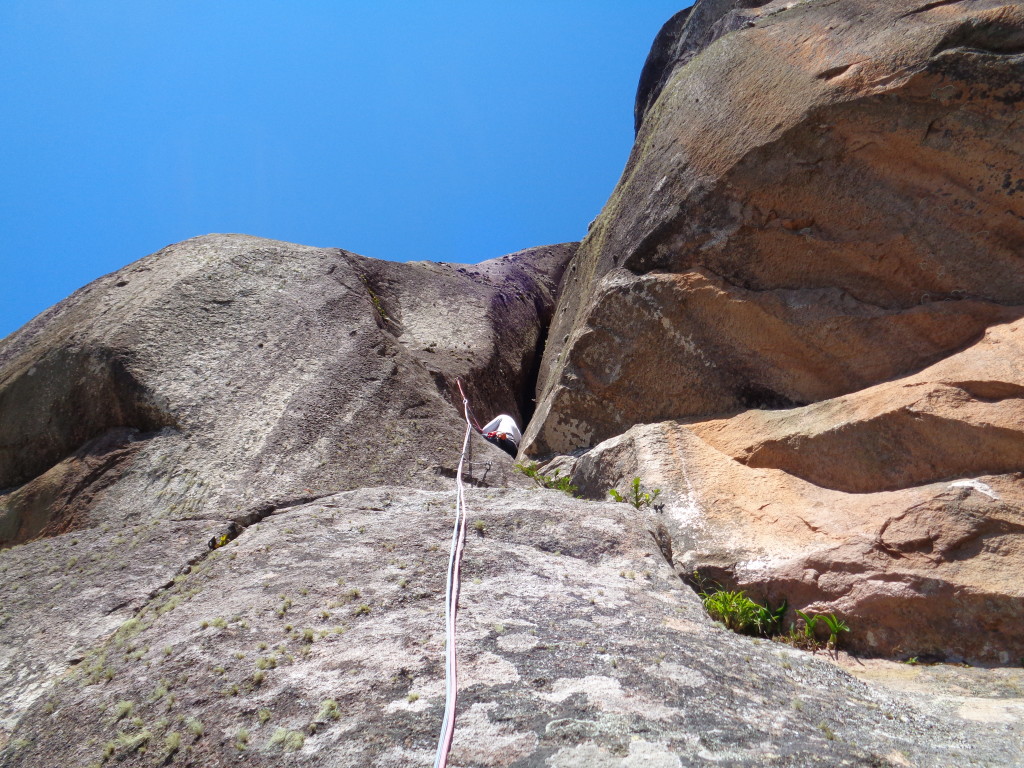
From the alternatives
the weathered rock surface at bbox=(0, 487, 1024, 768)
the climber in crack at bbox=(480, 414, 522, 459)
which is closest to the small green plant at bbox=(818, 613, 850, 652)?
the weathered rock surface at bbox=(0, 487, 1024, 768)

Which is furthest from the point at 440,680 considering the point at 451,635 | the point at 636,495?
the point at 636,495

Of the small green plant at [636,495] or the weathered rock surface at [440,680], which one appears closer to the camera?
the weathered rock surface at [440,680]

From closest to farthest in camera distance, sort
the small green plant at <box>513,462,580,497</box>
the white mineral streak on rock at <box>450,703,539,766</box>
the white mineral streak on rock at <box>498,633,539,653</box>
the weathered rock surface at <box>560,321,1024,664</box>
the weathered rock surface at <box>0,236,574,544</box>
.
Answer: the white mineral streak on rock at <box>450,703,539,766</box>
the white mineral streak on rock at <box>498,633,539,653</box>
the weathered rock surface at <box>560,321,1024,664</box>
the weathered rock surface at <box>0,236,574,544</box>
the small green plant at <box>513,462,580,497</box>

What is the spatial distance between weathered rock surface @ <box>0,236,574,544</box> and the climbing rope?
1.28 m

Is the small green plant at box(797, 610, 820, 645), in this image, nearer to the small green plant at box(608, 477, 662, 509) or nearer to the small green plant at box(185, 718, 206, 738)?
the small green plant at box(608, 477, 662, 509)

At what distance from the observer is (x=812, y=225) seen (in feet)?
20.4

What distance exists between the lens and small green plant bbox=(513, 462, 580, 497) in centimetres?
638

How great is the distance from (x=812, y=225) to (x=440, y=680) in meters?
4.95

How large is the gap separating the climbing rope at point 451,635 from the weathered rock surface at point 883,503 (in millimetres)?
1494

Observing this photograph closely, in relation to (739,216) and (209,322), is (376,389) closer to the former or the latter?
(209,322)

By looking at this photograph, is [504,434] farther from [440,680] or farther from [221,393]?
[440,680]

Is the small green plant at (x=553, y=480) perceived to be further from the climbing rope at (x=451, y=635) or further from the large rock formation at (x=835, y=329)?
the climbing rope at (x=451, y=635)

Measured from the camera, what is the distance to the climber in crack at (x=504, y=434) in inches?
316

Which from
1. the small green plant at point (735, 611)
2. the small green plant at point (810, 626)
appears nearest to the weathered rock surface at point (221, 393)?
the small green plant at point (735, 611)
